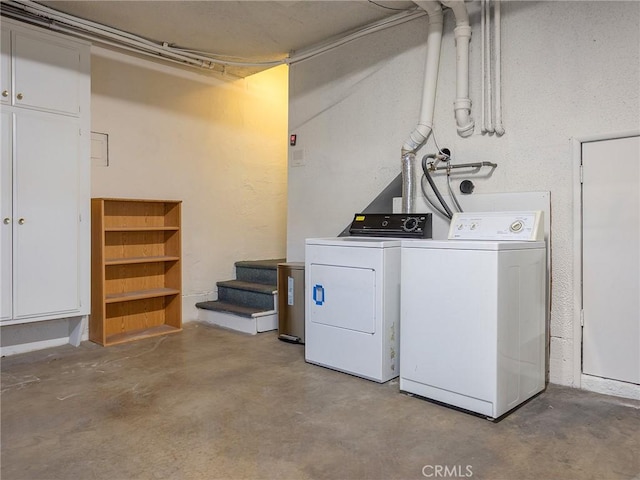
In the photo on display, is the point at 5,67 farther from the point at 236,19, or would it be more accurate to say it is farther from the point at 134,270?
the point at 134,270

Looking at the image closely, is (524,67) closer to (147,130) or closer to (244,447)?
(244,447)

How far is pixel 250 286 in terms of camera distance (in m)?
4.69

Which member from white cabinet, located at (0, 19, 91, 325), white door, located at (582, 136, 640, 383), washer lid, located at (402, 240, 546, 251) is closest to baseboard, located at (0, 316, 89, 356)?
white cabinet, located at (0, 19, 91, 325)

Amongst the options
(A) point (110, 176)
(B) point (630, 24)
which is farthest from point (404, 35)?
(A) point (110, 176)

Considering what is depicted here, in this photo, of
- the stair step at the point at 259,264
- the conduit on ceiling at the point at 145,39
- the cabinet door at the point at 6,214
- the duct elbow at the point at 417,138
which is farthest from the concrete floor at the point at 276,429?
the conduit on ceiling at the point at 145,39

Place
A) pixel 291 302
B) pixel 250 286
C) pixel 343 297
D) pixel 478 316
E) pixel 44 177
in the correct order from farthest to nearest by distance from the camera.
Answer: pixel 250 286 → pixel 291 302 → pixel 44 177 → pixel 343 297 → pixel 478 316

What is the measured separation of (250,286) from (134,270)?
114 centimetres

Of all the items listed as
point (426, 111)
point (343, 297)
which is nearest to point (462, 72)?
point (426, 111)

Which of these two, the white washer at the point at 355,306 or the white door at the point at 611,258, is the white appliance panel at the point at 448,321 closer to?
the white washer at the point at 355,306

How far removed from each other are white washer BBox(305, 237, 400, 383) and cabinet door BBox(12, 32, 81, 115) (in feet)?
7.51

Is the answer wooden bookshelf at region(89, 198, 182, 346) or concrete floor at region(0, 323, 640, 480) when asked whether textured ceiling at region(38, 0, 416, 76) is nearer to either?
wooden bookshelf at region(89, 198, 182, 346)

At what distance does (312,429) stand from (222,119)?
382cm

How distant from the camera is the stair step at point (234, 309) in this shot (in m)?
4.29

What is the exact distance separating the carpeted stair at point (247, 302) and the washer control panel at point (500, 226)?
207 cm
